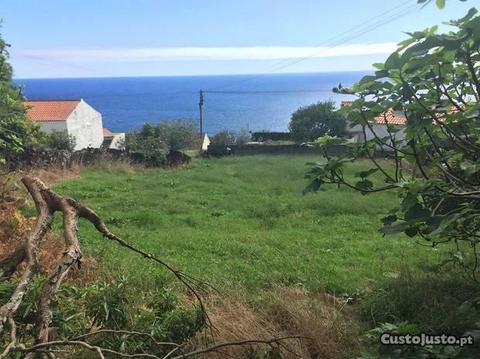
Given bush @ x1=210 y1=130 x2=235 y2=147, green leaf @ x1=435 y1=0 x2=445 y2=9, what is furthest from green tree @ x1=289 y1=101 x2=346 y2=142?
green leaf @ x1=435 y1=0 x2=445 y2=9

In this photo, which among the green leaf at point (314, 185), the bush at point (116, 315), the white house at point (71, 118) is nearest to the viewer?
the green leaf at point (314, 185)

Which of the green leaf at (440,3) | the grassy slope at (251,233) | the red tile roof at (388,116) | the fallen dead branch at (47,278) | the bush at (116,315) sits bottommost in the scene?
the grassy slope at (251,233)

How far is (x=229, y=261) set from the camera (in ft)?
21.6

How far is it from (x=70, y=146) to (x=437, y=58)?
33185 mm

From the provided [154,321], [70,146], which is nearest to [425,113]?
[154,321]

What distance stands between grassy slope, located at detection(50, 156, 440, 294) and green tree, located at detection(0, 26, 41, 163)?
6.75ft

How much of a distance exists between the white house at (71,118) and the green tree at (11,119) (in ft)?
85.8

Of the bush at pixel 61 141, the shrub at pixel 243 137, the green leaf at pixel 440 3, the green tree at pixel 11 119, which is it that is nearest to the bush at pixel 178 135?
the shrub at pixel 243 137

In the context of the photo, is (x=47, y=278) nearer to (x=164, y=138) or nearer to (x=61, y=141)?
(x=164, y=138)

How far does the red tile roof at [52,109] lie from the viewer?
38.7 m

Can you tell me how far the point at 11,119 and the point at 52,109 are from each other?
3566 cm

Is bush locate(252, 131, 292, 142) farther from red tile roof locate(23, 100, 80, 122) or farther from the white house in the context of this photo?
red tile roof locate(23, 100, 80, 122)

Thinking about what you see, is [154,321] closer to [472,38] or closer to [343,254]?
[472,38]

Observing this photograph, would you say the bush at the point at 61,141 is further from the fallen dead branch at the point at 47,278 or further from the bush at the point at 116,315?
the fallen dead branch at the point at 47,278
